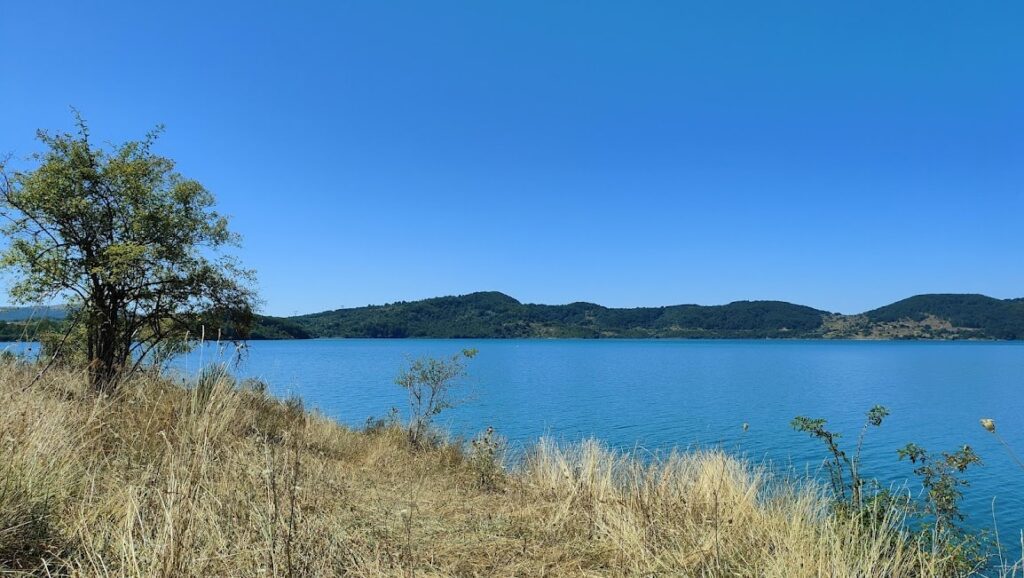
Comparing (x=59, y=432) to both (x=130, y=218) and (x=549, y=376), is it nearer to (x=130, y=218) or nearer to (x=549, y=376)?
(x=130, y=218)

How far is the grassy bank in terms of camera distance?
9.70ft

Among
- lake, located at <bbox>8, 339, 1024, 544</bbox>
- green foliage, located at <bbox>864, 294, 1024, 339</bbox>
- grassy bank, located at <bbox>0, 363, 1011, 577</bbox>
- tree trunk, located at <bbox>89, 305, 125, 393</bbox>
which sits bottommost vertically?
lake, located at <bbox>8, 339, 1024, 544</bbox>

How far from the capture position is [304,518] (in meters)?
3.77

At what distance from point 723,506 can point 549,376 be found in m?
47.9

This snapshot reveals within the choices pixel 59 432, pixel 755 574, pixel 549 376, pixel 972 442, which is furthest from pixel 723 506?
pixel 549 376

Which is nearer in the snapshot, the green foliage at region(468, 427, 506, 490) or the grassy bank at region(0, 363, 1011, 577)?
the grassy bank at region(0, 363, 1011, 577)

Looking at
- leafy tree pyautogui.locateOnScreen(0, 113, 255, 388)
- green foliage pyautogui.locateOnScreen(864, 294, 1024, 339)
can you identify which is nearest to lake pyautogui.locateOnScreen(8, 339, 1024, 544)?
leafy tree pyautogui.locateOnScreen(0, 113, 255, 388)

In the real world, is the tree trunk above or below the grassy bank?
above

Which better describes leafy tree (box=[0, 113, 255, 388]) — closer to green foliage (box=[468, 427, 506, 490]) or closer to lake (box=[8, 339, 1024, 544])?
lake (box=[8, 339, 1024, 544])

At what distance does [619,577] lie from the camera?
3715 mm

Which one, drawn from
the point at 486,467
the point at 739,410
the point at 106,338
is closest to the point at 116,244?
the point at 106,338

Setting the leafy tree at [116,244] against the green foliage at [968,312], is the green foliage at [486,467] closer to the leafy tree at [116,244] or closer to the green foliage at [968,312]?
the leafy tree at [116,244]

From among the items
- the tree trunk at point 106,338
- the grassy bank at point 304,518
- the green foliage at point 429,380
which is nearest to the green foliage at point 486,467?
the grassy bank at point 304,518

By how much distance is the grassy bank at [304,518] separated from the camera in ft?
9.70
